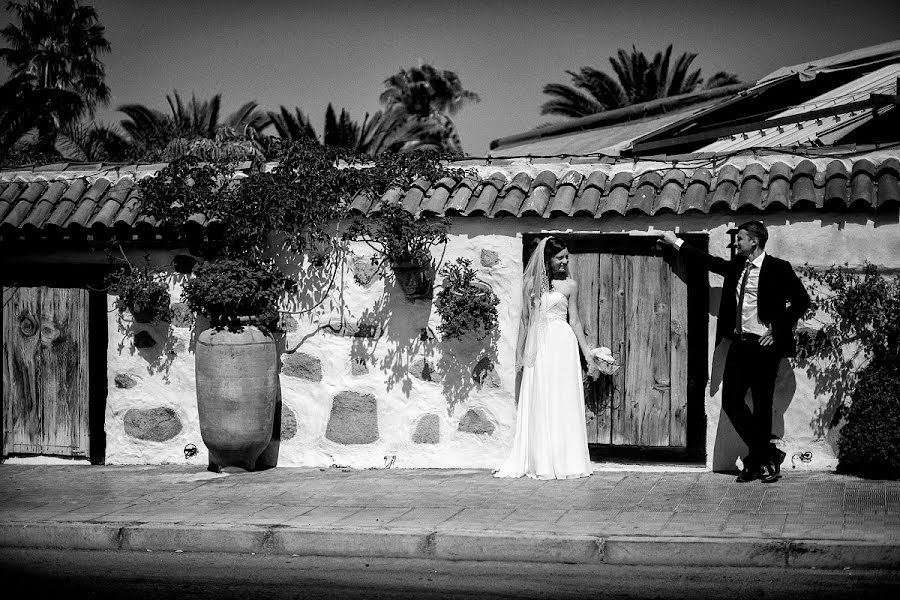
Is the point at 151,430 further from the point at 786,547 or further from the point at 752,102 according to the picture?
the point at 752,102

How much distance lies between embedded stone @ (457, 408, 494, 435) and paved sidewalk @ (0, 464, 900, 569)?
0.39m

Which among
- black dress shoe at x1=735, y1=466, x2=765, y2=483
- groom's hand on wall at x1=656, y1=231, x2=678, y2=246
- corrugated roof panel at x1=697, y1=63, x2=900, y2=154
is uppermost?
corrugated roof panel at x1=697, y1=63, x2=900, y2=154

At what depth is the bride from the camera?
8.52 m

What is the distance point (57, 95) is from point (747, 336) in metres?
25.1

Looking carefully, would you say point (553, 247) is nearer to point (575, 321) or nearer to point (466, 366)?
point (575, 321)

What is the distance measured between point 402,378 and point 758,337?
310 cm

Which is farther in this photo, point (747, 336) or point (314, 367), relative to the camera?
point (314, 367)

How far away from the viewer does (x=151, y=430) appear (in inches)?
386

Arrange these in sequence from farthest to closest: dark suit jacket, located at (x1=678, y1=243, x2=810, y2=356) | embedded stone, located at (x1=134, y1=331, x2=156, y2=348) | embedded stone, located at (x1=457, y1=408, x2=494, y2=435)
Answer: embedded stone, located at (x1=134, y1=331, x2=156, y2=348)
embedded stone, located at (x1=457, y1=408, x2=494, y2=435)
dark suit jacket, located at (x1=678, y1=243, x2=810, y2=356)

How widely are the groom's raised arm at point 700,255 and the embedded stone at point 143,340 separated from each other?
482cm

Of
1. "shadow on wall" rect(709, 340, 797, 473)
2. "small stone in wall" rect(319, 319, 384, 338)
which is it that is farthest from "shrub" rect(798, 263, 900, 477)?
"small stone in wall" rect(319, 319, 384, 338)

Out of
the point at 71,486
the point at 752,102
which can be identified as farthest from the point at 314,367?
the point at 752,102

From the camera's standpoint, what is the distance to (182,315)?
9.69 metres

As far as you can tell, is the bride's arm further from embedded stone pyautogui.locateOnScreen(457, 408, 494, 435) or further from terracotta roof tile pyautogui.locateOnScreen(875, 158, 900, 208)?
terracotta roof tile pyautogui.locateOnScreen(875, 158, 900, 208)
